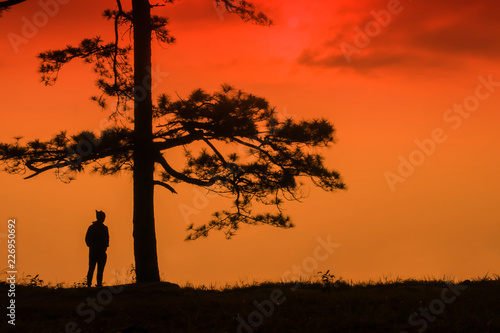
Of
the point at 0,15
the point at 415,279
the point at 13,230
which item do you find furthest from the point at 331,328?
the point at 0,15

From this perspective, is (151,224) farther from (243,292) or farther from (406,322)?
(406,322)

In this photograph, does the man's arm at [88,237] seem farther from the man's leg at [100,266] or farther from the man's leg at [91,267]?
the man's leg at [100,266]

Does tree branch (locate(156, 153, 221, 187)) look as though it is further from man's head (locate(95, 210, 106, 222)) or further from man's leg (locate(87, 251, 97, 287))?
man's leg (locate(87, 251, 97, 287))

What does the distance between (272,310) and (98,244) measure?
7.03 metres

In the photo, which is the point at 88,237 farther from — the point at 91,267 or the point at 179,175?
the point at 179,175

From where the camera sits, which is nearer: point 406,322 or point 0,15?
point 406,322

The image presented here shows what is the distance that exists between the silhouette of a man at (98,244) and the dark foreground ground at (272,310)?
3343mm

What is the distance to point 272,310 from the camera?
10.5 metres

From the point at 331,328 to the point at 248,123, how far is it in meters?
6.68

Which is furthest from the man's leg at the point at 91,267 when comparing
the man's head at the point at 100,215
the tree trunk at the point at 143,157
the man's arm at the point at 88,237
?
the tree trunk at the point at 143,157

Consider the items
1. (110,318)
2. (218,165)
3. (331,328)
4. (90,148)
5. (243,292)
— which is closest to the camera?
(331,328)

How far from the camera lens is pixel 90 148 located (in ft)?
49.5


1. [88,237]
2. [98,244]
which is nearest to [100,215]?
[88,237]

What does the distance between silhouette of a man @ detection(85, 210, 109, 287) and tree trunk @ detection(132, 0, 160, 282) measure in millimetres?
988
